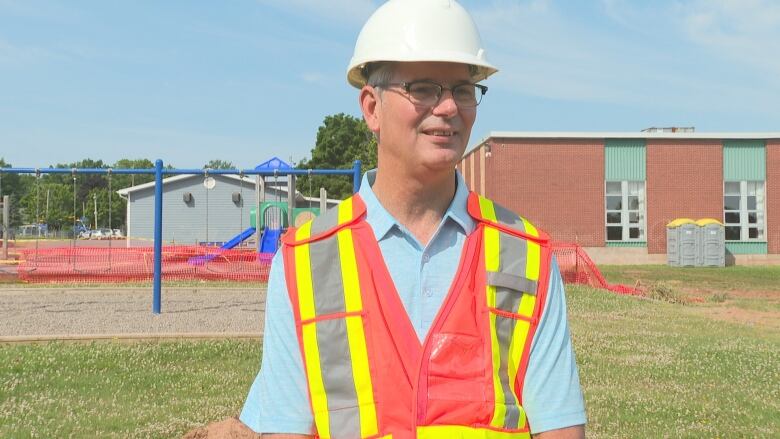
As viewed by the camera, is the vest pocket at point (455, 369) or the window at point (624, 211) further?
the window at point (624, 211)

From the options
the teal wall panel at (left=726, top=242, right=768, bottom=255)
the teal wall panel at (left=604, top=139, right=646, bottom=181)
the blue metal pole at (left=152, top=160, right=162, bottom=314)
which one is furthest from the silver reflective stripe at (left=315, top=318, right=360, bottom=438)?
the teal wall panel at (left=726, top=242, right=768, bottom=255)

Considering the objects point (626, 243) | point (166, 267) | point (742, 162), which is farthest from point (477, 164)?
point (166, 267)

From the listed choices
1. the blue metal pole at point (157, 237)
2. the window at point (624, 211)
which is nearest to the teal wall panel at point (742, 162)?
the window at point (624, 211)

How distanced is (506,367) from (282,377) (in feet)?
1.84

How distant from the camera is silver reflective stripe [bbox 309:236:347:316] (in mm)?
1925

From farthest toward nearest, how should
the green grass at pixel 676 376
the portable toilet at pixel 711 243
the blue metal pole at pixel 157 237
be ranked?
the portable toilet at pixel 711 243 < the blue metal pole at pixel 157 237 < the green grass at pixel 676 376

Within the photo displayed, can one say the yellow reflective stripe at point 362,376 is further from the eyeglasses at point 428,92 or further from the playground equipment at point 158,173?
the playground equipment at point 158,173

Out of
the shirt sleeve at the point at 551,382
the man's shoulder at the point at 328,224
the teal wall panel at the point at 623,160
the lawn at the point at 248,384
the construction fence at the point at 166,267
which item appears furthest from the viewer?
the teal wall panel at the point at 623,160

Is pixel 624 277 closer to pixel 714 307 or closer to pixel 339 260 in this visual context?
pixel 714 307

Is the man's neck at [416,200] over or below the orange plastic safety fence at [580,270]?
over

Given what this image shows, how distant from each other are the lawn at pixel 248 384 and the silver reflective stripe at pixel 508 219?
4170 millimetres

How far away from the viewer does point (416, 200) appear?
6.79 ft

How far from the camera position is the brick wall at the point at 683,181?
114 feet

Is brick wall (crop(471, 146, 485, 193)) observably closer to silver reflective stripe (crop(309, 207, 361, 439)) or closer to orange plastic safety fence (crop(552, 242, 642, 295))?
orange plastic safety fence (crop(552, 242, 642, 295))
